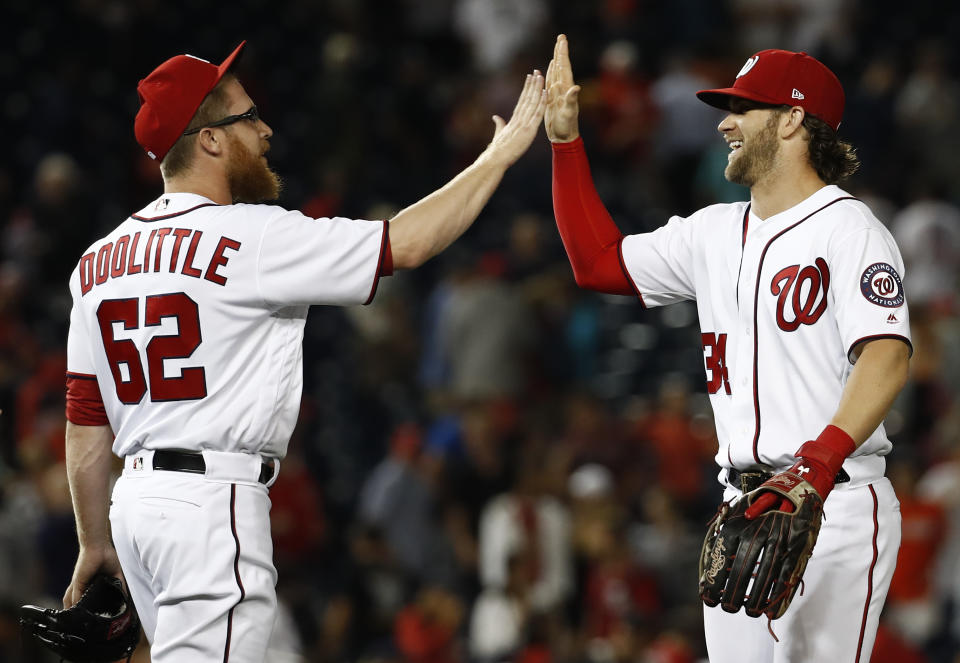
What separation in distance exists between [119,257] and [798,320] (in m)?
1.88

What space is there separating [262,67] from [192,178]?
9.42m

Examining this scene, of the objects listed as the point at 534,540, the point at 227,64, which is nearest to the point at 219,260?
the point at 227,64

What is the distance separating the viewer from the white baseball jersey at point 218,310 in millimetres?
3670

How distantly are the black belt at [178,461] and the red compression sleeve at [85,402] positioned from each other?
344mm

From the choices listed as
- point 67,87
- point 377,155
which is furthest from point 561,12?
point 67,87

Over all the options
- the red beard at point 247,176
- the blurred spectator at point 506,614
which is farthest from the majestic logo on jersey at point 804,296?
the blurred spectator at point 506,614

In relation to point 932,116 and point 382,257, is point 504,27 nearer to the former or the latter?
point 932,116

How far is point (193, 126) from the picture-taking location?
387 centimetres

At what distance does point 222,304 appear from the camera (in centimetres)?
367

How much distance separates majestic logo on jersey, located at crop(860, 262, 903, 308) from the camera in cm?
360

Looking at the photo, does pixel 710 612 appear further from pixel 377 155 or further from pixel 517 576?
pixel 377 155

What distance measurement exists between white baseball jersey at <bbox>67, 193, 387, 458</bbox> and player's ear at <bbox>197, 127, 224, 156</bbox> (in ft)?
0.68

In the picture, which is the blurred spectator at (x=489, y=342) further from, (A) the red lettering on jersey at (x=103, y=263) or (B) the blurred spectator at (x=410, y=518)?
(A) the red lettering on jersey at (x=103, y=263)

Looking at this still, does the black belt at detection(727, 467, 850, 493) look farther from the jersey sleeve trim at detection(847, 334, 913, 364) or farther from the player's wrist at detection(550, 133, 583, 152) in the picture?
the player's wrist at detection(550, 133, 583, 152)
